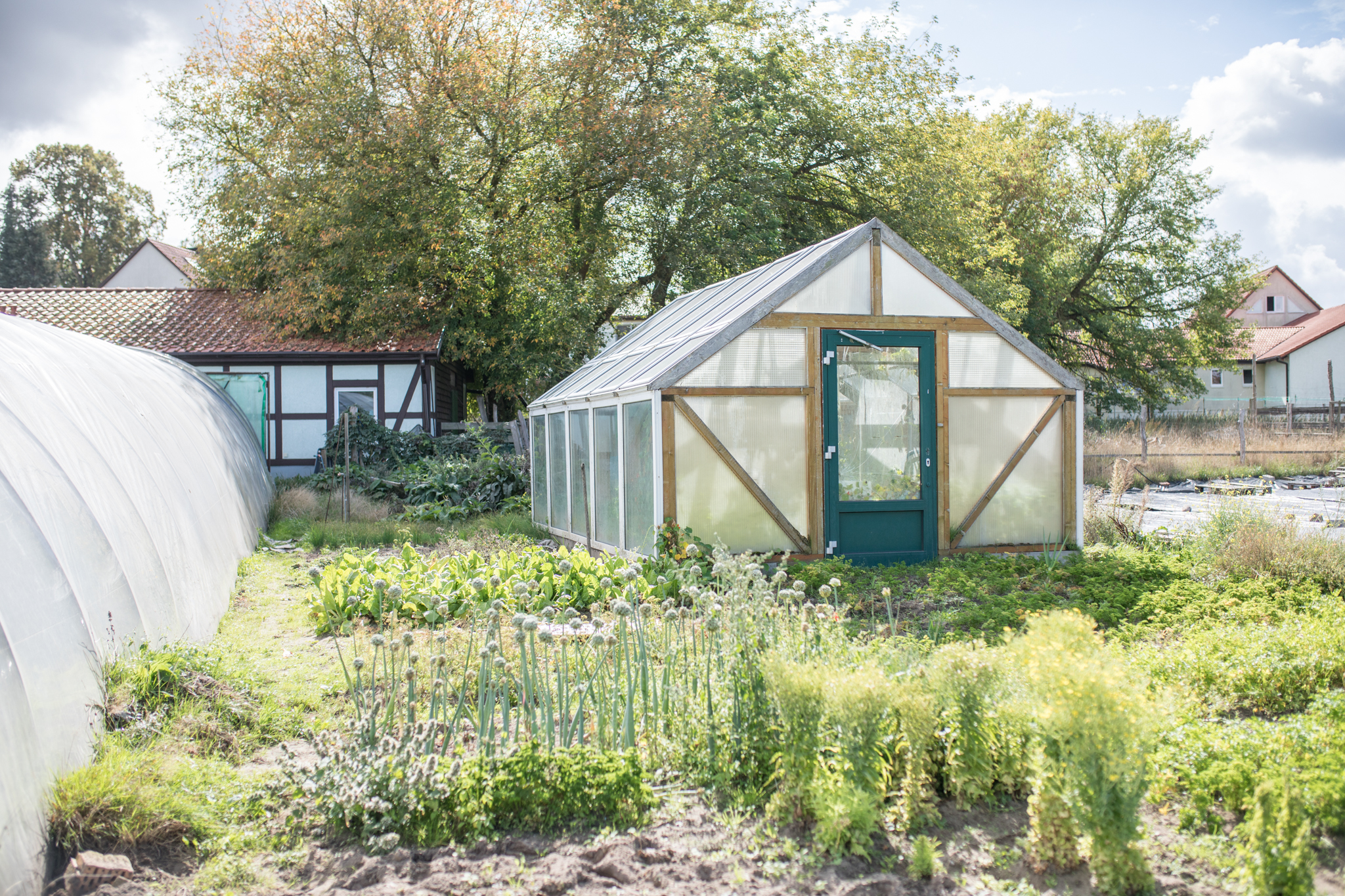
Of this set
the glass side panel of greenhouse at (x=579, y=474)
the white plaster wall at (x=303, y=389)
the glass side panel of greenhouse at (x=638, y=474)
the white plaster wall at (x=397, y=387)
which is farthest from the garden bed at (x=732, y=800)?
the white plaster wall at (x=303, y=389)

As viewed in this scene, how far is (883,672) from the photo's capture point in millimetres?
3492

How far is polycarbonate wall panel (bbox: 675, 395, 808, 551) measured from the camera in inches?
325

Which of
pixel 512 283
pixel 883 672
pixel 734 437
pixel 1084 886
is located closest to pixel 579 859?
pixel 883 672

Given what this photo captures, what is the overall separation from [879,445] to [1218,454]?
13.7 metres

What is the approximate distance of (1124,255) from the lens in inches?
999

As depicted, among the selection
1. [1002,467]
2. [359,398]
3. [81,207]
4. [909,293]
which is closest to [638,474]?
[909,293]

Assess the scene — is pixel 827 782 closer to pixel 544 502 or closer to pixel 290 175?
pixel 544 502

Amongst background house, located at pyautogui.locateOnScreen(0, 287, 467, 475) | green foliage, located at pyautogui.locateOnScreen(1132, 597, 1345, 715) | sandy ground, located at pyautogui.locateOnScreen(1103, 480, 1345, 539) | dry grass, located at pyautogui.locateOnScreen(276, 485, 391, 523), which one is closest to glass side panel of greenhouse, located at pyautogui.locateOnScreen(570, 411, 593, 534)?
dry grass, located at pyautogui.locateOnScreen(276, 485, 391, 523)

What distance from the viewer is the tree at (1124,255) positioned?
24.1 m

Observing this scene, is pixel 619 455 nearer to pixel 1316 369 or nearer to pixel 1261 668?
pixel 1261 668

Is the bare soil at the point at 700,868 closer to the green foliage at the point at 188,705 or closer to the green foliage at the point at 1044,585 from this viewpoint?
the green foliage at the point at 188,705

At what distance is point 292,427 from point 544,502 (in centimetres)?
845

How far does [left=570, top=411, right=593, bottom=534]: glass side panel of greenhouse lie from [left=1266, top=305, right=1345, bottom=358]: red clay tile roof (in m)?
34.0

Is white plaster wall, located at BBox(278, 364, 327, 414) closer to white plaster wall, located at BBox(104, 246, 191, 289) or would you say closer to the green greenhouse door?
the green greenhouse door
